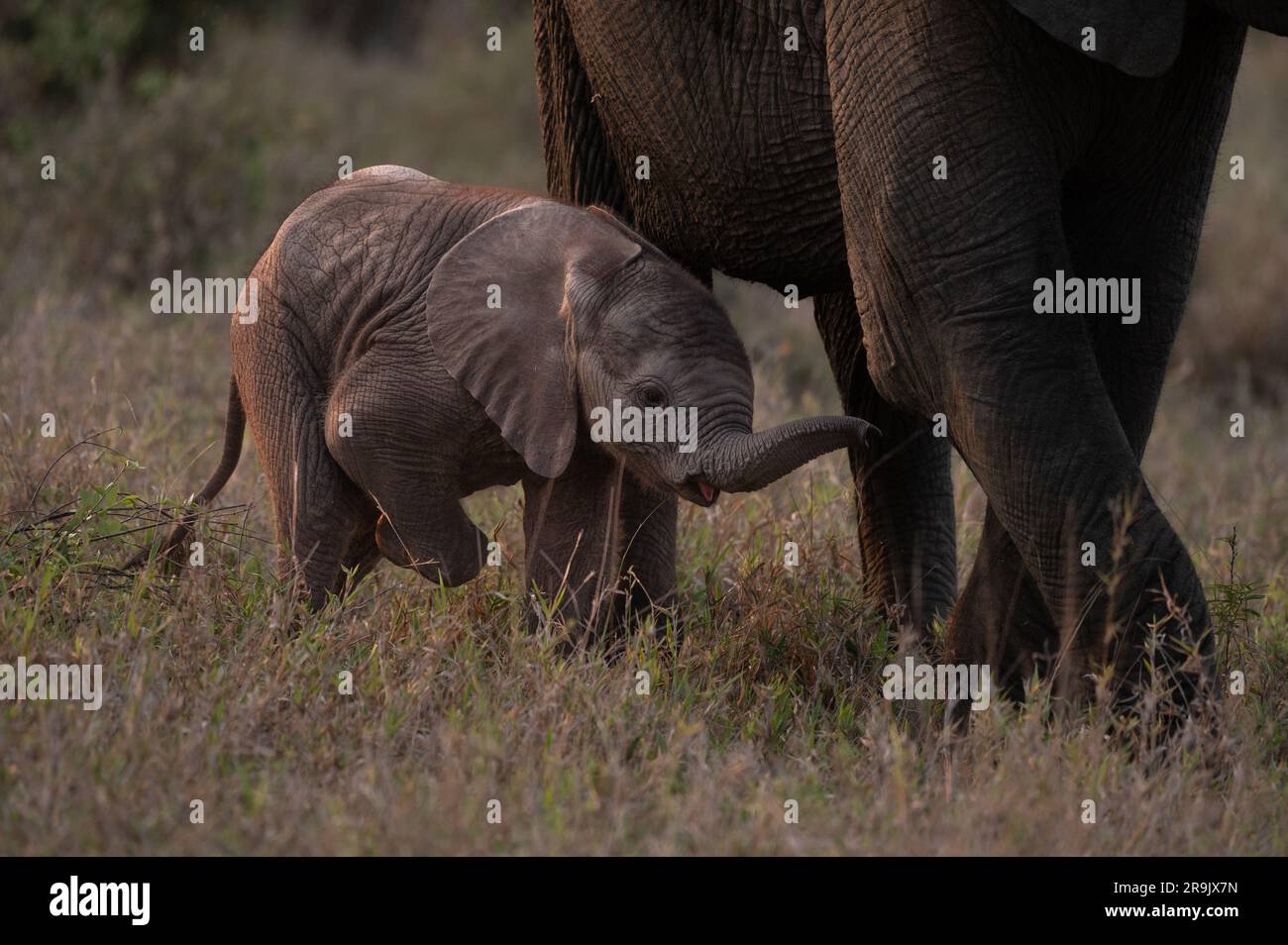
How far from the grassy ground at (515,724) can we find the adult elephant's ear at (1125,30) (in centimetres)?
116

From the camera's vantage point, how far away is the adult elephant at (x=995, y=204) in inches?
131

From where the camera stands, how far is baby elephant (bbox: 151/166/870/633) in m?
3.61

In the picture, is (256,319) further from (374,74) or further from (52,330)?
(374,74)

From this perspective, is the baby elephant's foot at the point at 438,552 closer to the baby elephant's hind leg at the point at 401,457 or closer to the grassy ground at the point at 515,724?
the baby elephant's hind leg at the point at 401,457

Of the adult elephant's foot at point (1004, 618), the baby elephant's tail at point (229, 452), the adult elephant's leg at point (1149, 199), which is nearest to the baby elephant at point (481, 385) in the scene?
the baby elephant's tail at point (229, 452)

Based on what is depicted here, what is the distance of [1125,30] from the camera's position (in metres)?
3.17

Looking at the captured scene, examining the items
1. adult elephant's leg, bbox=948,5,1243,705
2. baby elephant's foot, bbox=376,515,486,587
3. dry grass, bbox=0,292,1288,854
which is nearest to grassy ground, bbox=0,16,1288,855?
dry grass, bbox=0,292,1288,854

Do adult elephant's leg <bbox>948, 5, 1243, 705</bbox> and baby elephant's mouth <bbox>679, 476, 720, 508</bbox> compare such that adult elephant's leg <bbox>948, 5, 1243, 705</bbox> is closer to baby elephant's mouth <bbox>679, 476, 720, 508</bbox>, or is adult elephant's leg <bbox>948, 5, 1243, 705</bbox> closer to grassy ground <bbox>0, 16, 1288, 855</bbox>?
grassy ground <bbox>0, 16, 1288, 855</bbox>

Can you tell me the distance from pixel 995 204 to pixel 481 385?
1080 millimetres

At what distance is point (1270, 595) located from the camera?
490 centimetres

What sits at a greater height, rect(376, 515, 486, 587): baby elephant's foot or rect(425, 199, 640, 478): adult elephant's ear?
rect(425, 199, 640, 478): adult elephant's ear

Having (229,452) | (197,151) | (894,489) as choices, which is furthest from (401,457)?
(197,151)

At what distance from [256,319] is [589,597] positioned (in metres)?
0.92

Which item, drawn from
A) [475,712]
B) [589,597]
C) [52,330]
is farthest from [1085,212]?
[52,330]
